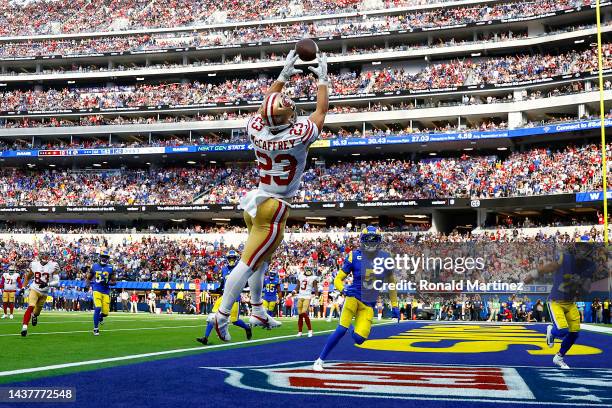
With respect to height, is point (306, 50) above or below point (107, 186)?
below

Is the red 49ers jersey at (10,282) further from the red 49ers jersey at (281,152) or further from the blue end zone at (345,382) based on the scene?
the red 49ers jersey at (281,152)

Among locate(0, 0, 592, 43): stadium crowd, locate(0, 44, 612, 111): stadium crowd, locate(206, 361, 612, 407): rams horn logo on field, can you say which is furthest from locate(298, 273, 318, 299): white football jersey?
locate(0, 0, 592, 43): stadium crowd

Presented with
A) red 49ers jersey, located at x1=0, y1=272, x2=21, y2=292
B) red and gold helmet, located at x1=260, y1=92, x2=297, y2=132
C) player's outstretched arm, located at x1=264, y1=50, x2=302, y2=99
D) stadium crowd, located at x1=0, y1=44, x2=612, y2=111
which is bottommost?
red 49ers jersey, located at x1=0, y1=272, x2=21, y2=292

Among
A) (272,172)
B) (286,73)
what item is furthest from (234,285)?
(286,73)

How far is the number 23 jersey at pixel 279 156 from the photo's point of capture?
605 cm

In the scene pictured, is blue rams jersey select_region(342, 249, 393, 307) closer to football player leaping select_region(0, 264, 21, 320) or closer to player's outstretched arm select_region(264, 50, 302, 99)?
player's outstretched arm select_region(264, 50, 302, 99)

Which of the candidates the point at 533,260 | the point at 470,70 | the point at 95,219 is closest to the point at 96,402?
the point at 533,260

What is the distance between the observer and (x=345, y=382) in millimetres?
6926

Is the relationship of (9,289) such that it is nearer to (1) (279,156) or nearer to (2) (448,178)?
(1) (279,156)

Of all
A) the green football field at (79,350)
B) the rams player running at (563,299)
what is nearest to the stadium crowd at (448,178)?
the green football field at (79,350)

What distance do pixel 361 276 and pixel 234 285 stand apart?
398 centimetres

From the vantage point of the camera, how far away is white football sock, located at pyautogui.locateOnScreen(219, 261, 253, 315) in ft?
19.9

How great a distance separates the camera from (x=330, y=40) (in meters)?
56.4

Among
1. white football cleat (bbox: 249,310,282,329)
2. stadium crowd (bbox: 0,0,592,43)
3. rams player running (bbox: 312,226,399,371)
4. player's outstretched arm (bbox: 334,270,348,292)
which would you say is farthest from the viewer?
stadium crowd (bbox: 0,0,592,43)
